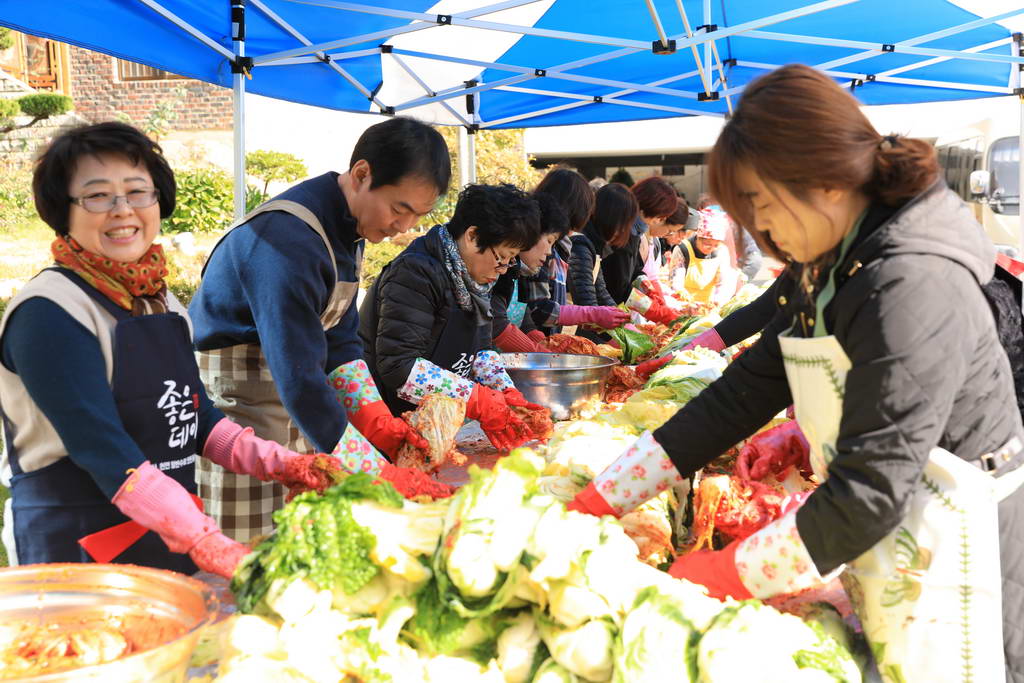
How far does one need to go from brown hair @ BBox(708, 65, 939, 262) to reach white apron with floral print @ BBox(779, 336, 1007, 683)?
272 mm

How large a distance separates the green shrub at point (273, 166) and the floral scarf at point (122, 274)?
15313 mm

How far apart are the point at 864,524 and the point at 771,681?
30cm

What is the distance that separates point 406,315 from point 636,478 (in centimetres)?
161

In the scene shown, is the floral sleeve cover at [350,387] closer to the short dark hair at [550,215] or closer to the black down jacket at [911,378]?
the black down jacket at [911,378]

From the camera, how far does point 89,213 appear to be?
187cm

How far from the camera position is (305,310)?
2326mm

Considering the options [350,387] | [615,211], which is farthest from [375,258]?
[350,387]

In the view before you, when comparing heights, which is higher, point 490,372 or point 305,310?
point 305,310

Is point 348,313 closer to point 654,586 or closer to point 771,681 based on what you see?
point 654,586

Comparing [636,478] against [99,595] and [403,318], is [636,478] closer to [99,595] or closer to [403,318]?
[99,595]

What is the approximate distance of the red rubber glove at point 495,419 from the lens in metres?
3.12

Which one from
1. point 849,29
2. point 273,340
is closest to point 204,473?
point 273,340

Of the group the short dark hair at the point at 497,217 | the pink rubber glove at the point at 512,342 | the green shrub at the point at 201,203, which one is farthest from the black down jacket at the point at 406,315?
the green shrub at the point at 201,203

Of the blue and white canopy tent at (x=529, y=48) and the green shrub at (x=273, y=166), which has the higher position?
the blue and white canopy tent at (x=529, y=48)
